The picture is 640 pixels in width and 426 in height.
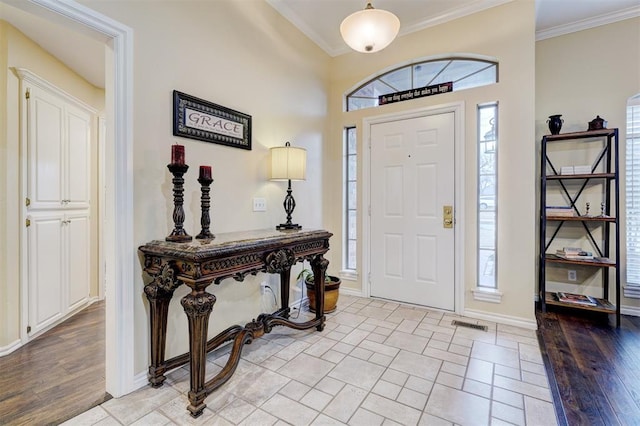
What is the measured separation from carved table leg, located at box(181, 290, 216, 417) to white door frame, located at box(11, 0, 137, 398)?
0.45 m

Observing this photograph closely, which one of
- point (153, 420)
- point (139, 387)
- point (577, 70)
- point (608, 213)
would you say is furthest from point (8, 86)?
point (608, 213)

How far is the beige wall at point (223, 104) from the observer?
5.81 ft

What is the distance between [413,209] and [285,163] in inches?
58.3

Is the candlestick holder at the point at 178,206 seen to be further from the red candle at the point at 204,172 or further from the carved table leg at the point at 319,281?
the carved table leg at the point at 319,281

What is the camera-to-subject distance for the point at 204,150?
84.0 inches

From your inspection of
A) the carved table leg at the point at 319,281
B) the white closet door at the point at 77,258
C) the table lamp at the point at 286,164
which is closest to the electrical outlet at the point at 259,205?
the table lamp at the point at 286,164

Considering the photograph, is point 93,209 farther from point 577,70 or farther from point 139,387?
point 577,70

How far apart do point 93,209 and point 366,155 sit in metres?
3.11

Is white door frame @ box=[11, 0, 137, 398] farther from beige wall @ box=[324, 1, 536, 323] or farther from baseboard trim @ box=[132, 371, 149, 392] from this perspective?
beige wall @ box=[324, 1, 536, 323]

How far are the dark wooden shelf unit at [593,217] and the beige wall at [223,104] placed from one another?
2401 mm

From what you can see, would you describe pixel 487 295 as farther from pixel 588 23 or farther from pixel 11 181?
pixel 11 181

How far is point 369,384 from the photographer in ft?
5.88

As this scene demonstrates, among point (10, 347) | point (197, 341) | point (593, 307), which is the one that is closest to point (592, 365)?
point (593, 307)

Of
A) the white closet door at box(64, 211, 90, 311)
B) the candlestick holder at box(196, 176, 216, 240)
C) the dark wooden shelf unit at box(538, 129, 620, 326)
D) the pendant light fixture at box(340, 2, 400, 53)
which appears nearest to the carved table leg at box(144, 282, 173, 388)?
the candlestick holder at box(196, 176, 216, 240)
